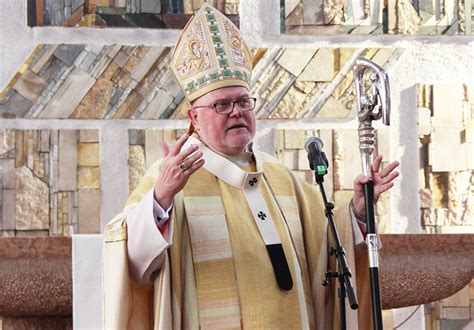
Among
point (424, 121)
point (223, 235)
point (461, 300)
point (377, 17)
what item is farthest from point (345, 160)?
point (223, 235)

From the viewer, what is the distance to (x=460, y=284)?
552 centimetres

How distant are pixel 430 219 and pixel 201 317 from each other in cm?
241

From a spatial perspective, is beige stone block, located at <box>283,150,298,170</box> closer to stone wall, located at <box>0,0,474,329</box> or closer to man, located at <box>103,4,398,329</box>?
stone wall, located at <box>0,0,474,329</box>

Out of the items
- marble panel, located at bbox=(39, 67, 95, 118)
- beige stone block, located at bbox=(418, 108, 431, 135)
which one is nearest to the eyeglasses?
marble panel, located at bbox=(39, 67, 95, 118)

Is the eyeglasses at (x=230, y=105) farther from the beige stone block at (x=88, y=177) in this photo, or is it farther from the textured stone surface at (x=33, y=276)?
the beige stone block at (x=88, y=177)

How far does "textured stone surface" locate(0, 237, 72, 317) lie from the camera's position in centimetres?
511

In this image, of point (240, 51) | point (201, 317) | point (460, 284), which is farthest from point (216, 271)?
point (460, 284)

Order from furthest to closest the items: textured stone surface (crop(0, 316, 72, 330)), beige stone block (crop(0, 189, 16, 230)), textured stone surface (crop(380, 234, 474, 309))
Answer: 1. beige stone block (crop(0, 189, 16, 230))
2. textured stone surface (crop(380, 234, 474, 309))
3. textured stone surface (crop(0, 316, 72, 330))

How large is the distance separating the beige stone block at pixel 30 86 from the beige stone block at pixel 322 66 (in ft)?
4.47

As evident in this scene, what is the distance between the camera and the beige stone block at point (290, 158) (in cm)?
649

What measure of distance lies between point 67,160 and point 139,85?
53cm

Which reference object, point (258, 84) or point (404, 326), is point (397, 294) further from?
point (258, 84)

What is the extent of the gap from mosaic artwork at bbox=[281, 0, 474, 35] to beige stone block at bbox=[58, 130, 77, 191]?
1.24 metres

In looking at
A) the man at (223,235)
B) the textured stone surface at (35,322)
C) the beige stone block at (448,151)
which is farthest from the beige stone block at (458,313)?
the textured stone surface at (35,322)
